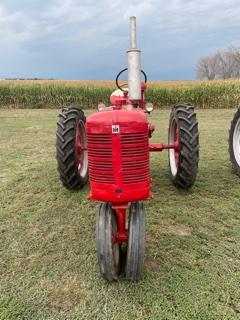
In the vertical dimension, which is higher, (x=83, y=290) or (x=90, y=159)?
(x=90, y=159)

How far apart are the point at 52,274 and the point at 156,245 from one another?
989mm

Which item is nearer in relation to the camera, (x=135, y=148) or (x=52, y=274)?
(x=135, y=148)

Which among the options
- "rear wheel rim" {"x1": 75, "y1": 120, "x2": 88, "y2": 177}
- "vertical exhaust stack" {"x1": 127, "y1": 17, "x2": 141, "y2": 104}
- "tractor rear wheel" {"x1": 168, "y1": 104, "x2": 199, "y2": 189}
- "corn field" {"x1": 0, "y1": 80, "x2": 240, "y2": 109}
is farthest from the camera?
"corn field" {"x1": 0, "y1": 80, "x2": 240, "y2": 109}

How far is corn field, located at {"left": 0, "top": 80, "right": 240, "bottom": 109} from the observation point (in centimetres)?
2036

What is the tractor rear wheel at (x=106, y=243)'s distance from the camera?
2885 millimetres

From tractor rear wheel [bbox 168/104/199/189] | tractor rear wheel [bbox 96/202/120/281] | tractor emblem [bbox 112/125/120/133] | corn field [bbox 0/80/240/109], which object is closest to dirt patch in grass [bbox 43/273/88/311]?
tractor rear wheel [bbox 96/202/120/281]

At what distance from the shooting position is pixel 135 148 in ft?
9.31

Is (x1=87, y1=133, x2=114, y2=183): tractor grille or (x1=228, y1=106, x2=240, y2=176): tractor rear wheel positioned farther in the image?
→ (x1=228, y1=106, x2=240, y2=176): tractor rear wheel

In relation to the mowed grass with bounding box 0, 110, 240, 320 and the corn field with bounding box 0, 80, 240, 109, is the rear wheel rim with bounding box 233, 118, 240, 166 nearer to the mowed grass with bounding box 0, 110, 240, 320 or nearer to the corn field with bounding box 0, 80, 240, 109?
the mowed grass with bounding box 0, 110, 240, 320

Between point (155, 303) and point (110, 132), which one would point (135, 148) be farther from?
point (155, 303)

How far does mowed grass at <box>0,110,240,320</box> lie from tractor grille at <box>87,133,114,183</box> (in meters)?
0.85

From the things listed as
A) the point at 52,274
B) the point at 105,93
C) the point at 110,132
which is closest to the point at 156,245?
the point at 52,274

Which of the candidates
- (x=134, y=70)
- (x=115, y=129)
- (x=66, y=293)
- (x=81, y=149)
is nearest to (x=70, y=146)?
(x=81, y=149)

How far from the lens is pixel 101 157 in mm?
2852
